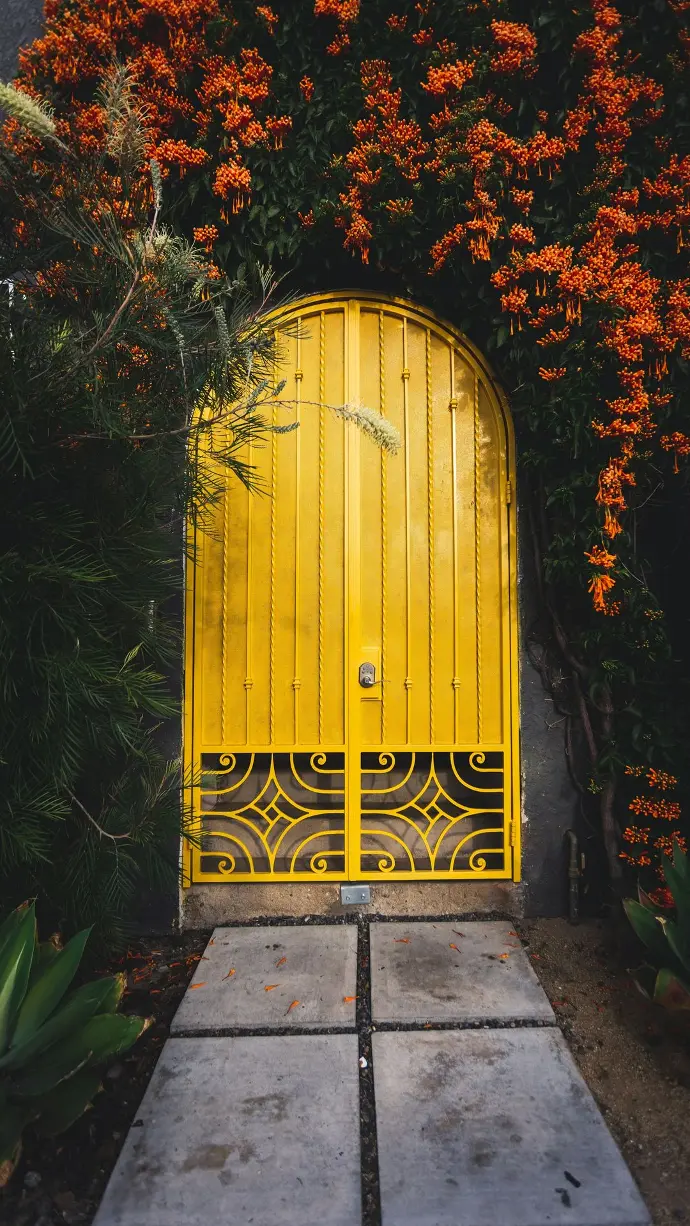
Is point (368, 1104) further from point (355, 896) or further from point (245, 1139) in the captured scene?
point (355, 896)

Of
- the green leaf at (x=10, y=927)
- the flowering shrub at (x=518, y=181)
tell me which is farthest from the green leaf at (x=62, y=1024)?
the flowering shrub at (x=518, y=181)

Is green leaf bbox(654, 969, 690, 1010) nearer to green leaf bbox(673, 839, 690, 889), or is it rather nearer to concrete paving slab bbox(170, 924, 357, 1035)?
green leaf bbox(673, 839, 690, 889)

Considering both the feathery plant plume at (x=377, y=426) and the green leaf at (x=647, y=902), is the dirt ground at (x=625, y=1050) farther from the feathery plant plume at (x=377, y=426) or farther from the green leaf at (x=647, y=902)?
the feathery plant plume at (x=377, y=426)

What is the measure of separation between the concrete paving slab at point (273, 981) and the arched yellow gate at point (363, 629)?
300mm

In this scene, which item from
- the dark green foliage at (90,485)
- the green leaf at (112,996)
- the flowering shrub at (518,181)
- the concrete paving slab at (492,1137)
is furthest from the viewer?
the flowering shrub at (518,181)

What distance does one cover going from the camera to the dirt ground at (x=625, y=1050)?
5.69 ft

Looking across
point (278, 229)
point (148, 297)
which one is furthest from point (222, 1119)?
point (278, 229)

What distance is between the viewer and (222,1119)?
5.92 feet

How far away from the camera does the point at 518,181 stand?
282cm

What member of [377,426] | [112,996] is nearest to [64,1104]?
[112,996]

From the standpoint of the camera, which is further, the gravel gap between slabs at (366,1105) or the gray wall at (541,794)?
the gray wall at (541,794)

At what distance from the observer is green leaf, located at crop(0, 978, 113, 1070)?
159cm

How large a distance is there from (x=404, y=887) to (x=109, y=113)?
10.3ft

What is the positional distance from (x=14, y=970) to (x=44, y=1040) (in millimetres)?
190
